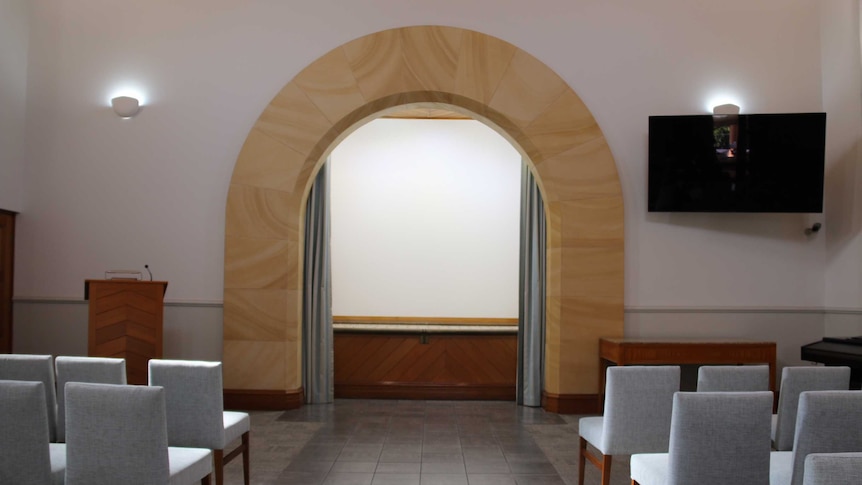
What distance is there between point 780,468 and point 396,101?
4919 mm

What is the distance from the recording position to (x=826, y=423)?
107 inches

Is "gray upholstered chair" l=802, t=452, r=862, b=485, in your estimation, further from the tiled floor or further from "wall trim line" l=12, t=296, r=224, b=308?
"wall trim line" l=12, t=296, r=224, b=308

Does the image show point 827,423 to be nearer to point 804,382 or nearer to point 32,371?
point 804,382

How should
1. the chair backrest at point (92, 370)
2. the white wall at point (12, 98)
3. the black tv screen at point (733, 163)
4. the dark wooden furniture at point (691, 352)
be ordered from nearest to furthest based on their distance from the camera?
1. the chair backrest at point (92, 370)
2. the dark wooden furniture at point (691, 352)
3. the black tv screen at point (733, 163)
4. the white wall at point (12, 98)

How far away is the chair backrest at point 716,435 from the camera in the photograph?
2.82m

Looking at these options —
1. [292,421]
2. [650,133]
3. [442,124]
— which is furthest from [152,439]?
[442,124]

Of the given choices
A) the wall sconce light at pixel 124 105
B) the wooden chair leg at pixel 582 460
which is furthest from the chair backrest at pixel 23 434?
the wall sconce light at pixel 124 105

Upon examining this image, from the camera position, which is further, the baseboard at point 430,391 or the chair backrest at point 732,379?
the baseboard at point 430,391

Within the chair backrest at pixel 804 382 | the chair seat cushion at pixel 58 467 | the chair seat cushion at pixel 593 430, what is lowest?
the chair seat cushion at pixel 593 430

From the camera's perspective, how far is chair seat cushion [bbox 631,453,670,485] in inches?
120

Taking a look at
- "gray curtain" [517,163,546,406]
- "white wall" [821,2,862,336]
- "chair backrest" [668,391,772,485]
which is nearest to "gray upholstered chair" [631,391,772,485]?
"chair backrest" [668,391,772,485]

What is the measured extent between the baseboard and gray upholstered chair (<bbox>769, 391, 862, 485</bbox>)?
478 centimetres

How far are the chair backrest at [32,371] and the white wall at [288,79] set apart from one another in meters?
3.10

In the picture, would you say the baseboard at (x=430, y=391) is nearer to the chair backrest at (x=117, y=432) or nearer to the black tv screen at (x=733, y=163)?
the black tv screen at (x=733, y=163)
